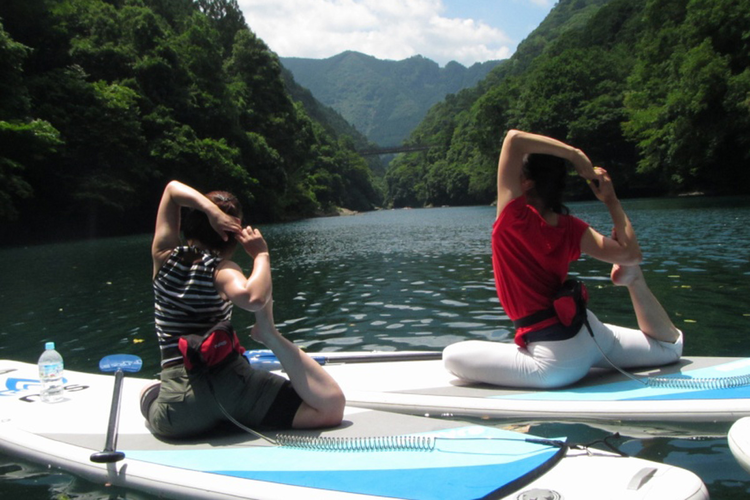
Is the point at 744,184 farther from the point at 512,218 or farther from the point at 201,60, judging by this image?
the point at 512,218

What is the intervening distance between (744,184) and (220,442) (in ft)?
161

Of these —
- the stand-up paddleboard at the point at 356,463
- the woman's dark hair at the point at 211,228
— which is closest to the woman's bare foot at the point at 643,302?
the stand-up paddleboard at the point at 356,463

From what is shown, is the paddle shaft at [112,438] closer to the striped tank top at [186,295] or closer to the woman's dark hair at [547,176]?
the striped tank top at [186,295]

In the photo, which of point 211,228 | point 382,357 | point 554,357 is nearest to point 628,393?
point 554,357

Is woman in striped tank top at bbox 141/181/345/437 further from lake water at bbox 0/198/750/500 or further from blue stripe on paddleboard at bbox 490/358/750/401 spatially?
blue stripe on paddleboard at bbox 490/358/750/401

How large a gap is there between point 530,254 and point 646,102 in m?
51.0

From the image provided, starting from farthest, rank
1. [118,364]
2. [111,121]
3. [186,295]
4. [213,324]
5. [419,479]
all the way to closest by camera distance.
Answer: [111,121] → [118,364] → [213,324] → [186,295] → [419,479]

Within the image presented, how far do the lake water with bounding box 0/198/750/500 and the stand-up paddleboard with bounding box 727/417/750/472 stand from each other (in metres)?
0.19

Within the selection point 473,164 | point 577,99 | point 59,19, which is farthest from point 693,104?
point 473,164

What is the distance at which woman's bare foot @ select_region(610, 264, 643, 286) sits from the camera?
13.5 ft

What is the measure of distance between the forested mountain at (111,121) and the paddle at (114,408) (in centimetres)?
2880

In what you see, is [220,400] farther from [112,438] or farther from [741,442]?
[741,442]

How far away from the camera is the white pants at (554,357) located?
396 cm

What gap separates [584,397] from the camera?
387 centimetres
